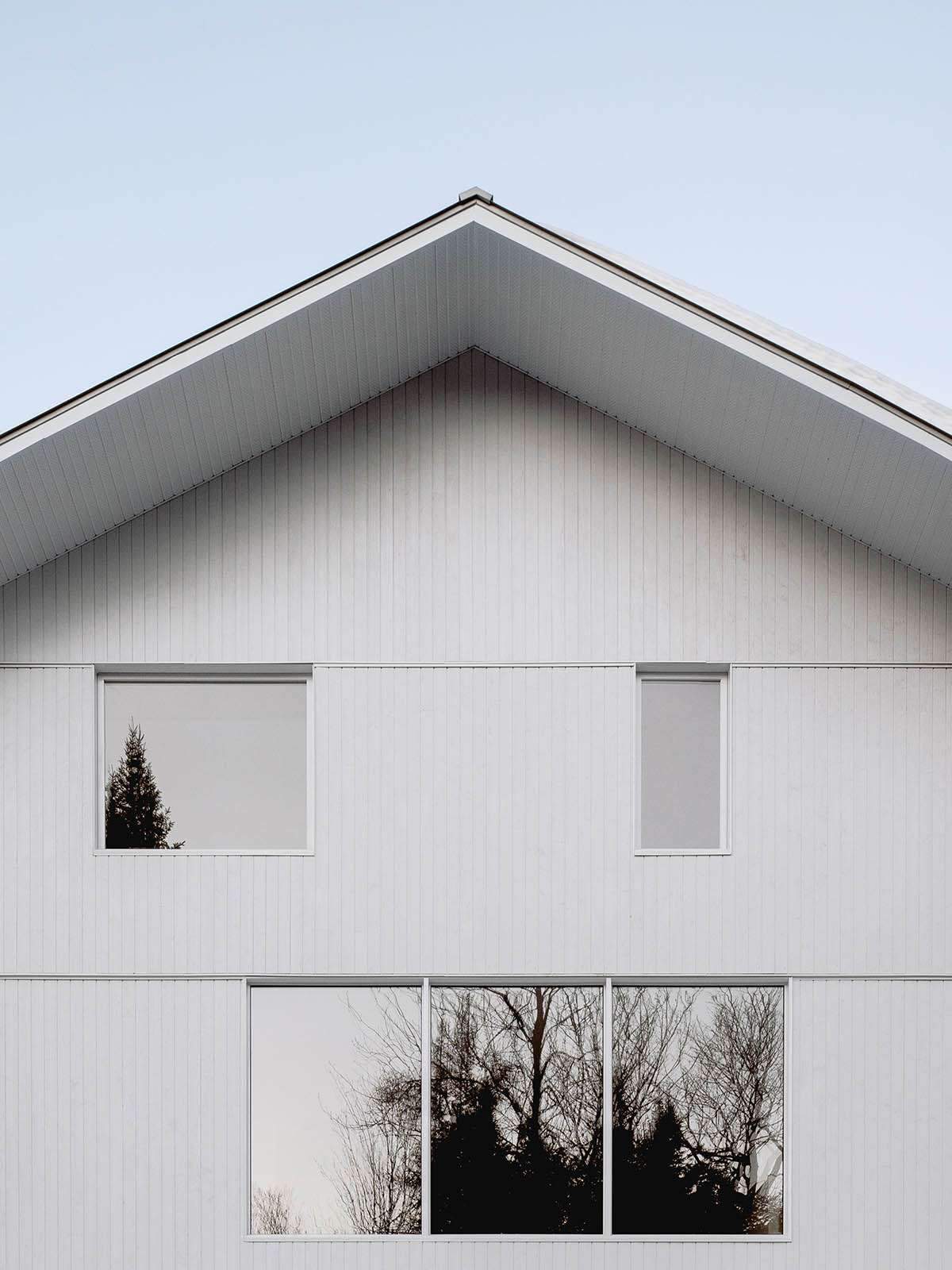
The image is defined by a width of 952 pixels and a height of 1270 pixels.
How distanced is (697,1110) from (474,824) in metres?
1.98

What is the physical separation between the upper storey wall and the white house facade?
20 millimetres

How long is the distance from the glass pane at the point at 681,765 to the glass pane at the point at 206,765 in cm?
194

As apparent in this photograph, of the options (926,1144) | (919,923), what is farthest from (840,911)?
(926,1144)

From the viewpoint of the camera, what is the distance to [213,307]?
1945 centimetres

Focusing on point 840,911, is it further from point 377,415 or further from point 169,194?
point 169,194

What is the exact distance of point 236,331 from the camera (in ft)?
16.9

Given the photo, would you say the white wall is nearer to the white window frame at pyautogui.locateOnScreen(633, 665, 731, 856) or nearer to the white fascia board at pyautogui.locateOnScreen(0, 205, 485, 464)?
the white window frame at pyautogui.locateOnScreen(633, 665, 731, 856)

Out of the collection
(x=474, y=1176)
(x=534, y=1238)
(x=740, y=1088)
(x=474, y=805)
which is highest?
(x=474, y=805)

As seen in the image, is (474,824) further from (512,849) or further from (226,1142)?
(226,1142)

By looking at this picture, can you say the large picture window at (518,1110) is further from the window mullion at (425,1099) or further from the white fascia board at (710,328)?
the white fascia board at (710,328)

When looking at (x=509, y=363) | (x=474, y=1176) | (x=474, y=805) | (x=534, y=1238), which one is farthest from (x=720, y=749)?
(x=534, y=1238)

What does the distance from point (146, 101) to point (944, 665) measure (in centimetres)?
1738

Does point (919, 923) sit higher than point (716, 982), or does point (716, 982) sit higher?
point (919, 923)

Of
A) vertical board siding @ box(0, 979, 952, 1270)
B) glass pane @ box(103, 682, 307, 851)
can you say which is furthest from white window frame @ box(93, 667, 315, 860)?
vertical board siding @ box(0, 979, 952, 1270)
